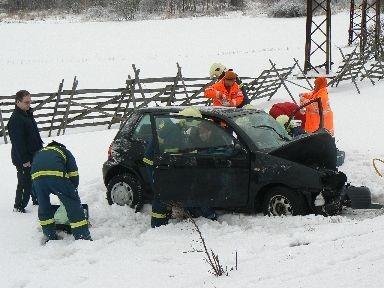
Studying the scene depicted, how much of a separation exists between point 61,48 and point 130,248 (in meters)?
27.0

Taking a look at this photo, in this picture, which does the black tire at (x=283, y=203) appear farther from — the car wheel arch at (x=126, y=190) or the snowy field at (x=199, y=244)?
the car wheel arch at (x=126, y=190)

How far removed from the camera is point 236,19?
3981cm

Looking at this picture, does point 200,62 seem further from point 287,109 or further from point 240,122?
point 240,122

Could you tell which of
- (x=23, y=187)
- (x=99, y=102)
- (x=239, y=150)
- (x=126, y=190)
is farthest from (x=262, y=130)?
(x=99, y=102)

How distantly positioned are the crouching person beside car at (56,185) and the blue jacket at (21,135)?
47.3 inches

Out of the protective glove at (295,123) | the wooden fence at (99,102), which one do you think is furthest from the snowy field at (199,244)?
the wooden fence at (99,102)

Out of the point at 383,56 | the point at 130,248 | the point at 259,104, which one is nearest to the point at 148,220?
the point at 130,248

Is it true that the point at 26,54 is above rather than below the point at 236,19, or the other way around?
below

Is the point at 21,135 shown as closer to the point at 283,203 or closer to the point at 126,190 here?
the point at 126,190

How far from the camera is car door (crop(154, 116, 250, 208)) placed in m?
6.57

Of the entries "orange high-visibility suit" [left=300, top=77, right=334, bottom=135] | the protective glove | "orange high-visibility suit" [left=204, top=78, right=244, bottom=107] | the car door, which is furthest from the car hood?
"orange high-visibility suit" [left=204, top=78, right=244, bottom=107]

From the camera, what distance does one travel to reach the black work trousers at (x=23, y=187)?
295 inches

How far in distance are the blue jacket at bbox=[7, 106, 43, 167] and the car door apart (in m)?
1.95

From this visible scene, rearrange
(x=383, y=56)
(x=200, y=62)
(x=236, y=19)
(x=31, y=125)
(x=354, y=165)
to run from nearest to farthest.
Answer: (x=31, y=125) → (x=354, y=165) → (x=383, y=56) → (x=200, y=62) → (x=236, y=19)
